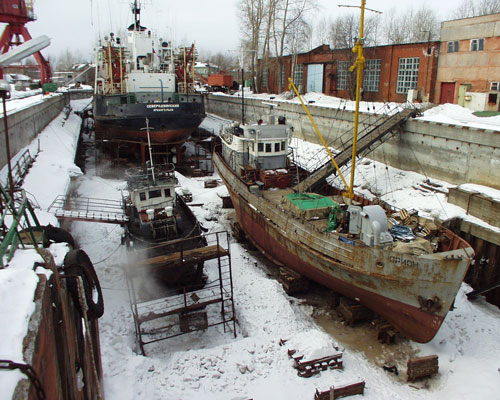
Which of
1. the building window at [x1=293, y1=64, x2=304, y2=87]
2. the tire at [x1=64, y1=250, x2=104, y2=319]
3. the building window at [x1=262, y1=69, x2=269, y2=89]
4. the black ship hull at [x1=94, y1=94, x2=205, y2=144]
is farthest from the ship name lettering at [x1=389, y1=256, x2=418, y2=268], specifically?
the building window at [x1=262, y1=69, x2=269, y2=89]

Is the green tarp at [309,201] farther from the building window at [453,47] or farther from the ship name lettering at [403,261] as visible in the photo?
the building window at [453,47]

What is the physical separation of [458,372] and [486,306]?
13.8ft

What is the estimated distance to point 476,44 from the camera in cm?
2484

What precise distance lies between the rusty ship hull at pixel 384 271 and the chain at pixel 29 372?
29.3 feet

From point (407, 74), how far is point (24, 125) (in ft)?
86.2

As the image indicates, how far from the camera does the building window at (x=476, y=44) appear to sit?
2450cm

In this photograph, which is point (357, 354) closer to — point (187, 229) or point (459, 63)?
point (187, 229)

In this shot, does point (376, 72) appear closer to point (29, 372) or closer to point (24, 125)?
point (24, 125)

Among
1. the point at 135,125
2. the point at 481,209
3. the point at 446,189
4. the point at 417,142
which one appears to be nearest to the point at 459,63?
the point at 417,142

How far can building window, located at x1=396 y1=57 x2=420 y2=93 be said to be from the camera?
28.8 meters

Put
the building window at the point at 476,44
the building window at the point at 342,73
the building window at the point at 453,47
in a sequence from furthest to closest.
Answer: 1. the building window at the point at 342,73
2. the building window at the point at 453,47
3. the building window at the point at 476,44

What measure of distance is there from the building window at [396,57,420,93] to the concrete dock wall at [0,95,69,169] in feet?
84.8

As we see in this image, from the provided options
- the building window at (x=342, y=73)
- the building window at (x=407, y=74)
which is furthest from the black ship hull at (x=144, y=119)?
the building window at (x=407, y=74)

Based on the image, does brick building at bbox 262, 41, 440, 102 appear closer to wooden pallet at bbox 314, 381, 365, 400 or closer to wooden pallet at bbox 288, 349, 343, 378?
wooden pallet at bbox 288, 349, 343, 378
